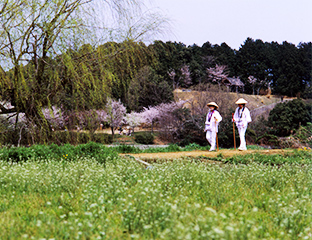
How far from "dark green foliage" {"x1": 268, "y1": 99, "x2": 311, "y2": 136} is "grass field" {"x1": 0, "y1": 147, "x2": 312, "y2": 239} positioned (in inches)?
483

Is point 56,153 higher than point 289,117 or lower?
lower

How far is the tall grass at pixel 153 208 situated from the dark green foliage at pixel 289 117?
12101 mm

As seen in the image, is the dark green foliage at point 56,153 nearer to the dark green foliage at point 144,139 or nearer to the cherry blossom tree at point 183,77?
the dark green foliage at point 144,139

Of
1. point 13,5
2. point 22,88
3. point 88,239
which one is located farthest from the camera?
point 22,88

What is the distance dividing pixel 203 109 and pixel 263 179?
41.9ft

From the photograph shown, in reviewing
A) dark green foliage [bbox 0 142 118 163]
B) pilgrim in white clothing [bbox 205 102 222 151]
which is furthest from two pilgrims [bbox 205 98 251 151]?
dark green foliage [bbox 0 142 118 163]

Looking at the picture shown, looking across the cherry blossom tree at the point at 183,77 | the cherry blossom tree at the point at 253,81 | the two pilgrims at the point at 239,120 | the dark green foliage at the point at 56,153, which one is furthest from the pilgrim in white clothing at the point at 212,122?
the cherry blossom tree at the point at 253,81

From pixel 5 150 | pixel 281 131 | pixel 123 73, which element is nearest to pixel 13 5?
pixel 123 73

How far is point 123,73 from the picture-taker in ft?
20.5

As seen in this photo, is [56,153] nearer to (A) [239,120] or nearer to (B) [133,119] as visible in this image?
(A) [239,120]

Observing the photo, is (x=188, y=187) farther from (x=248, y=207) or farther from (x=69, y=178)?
(x=69, y=178)

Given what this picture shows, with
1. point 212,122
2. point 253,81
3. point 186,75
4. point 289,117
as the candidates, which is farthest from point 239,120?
point 253,81

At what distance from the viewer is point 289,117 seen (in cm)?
1617

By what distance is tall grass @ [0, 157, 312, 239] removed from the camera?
238cm
